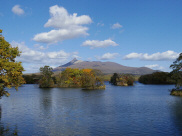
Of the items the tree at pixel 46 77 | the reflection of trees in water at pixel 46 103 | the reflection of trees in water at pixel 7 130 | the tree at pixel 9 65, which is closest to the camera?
the reflection of trees in water at pixel 7 130

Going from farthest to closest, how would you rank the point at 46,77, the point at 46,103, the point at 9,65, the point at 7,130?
the point at 46,77, the point at 46,103, the point at 9,65, the point at 7,130

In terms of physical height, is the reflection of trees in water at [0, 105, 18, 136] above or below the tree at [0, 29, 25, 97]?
below

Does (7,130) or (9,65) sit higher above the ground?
(9,65)

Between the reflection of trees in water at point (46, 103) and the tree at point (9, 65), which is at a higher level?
the tree at point (9, 65)

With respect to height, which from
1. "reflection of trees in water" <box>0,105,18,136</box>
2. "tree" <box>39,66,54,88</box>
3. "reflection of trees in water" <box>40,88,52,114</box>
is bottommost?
"reflection of trees in water" <box>0,105,18,136</box>

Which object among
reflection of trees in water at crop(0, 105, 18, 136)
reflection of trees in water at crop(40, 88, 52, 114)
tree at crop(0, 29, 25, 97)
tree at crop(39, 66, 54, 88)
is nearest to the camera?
reflection of trees in water at crop(0, 105, 18, 136)

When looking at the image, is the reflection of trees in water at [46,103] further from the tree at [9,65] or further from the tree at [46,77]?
the tree at [46,77]

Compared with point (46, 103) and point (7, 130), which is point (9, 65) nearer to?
point (7, 130)

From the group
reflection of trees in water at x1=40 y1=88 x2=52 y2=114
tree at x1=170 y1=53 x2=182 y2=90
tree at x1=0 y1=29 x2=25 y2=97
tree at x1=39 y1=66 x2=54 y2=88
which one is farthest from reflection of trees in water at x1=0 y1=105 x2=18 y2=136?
tree at x1=39 y1=66 x2=54 y2=88

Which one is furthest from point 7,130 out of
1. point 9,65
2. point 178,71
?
point 178,71

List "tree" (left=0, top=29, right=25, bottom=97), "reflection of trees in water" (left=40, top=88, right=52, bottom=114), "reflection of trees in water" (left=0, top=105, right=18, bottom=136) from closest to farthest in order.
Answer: "reflection of trees in water" (left=0, top=105, right=18, bottom=136)
"tree" (left=0, top=29, right=25, bottom=97)
"reflection of trees in water" (left=40, top=88, right=52, bottom=114)

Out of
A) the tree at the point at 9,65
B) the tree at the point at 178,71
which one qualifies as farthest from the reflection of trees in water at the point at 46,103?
the tree at the point at 178,71

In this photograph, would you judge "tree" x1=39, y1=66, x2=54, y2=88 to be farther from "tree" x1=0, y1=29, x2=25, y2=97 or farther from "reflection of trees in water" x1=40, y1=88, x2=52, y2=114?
"tree" x1=0, y1=29, x2=25, y2=97

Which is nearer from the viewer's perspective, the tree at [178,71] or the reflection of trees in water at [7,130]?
the reflection of trees in water at [7,130]
